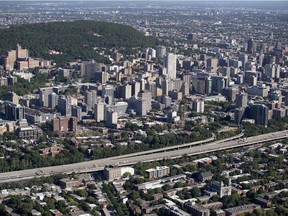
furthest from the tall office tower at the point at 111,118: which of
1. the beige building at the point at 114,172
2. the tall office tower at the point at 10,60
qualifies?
the tall office tower at the point at 10,60

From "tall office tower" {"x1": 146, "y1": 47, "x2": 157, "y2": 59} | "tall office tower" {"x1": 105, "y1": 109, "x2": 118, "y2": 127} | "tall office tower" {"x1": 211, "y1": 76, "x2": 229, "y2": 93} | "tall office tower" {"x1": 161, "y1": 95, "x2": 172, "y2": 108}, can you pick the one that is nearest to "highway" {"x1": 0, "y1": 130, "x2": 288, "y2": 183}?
"tall office tower" {"x1": 105, "y1": 109, "x2": 118, "y2": 127}

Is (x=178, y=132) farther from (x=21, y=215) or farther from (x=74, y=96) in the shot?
(x=21, y=215)

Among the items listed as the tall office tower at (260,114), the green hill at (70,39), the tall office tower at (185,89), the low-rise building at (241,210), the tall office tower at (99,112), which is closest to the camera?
the low-rise building at (241,210)

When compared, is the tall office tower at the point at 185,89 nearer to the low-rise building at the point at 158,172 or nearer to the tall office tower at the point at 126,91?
the tall office tower at the point at 126,91

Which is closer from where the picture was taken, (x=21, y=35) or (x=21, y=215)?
(x=21, y=215)

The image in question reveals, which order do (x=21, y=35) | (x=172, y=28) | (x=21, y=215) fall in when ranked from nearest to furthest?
(x=21, y=215), (x=21, y=35), (x=172, y=28)

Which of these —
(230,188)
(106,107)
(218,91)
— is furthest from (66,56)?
(230,188)
